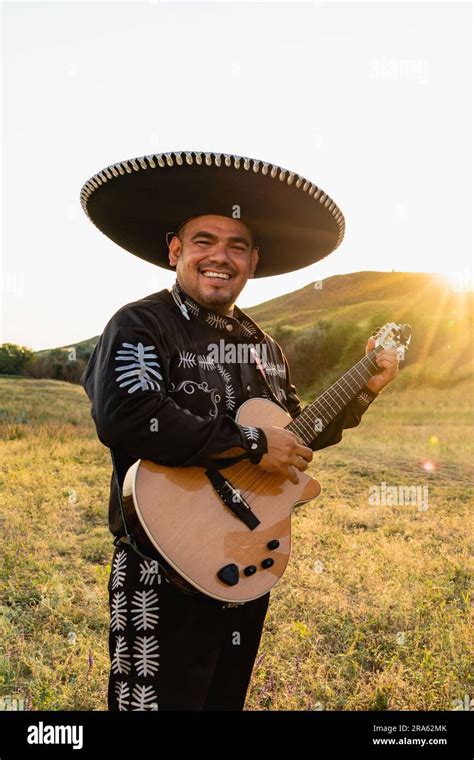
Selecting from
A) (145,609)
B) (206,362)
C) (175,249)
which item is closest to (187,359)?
(206,362)

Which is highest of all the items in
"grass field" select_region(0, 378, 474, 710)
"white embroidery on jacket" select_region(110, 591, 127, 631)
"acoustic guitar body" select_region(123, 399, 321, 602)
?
"acoustic guitar body" select_region(123, 399, 321, 602)

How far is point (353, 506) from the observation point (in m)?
8.84

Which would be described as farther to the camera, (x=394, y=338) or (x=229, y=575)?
(x=394, y=338)

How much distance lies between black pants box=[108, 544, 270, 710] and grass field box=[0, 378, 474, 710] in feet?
5.15

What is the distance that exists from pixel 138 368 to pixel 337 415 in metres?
1.45

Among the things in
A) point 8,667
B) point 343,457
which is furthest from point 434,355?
point 8,667

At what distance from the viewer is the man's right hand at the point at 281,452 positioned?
2572 mm

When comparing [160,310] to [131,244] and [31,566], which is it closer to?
[131,244]

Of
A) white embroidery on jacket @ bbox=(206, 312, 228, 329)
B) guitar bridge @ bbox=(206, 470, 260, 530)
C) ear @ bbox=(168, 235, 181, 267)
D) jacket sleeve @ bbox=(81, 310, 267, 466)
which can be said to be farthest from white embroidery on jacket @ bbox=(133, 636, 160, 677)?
ear @ bbox=(168, 235, 181, 267)

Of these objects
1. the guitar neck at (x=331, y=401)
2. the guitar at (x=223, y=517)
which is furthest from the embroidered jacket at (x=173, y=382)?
the guitar neck at (x=331, y=401)

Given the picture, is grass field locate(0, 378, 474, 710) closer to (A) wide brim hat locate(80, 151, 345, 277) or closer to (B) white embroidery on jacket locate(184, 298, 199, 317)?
(B) white embroidery on jacket locate(184, 298, 199, 317)

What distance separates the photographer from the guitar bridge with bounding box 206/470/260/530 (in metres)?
2.55

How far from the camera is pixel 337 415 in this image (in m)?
3.36

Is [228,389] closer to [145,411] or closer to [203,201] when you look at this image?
[145,411]
